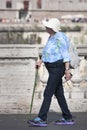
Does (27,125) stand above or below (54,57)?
below

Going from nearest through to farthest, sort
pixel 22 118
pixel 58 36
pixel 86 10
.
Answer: pixel 58 36 < pixel 22 118 < pixel 86 10

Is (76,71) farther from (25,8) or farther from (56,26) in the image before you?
(25,8)

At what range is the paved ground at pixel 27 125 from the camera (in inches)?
320

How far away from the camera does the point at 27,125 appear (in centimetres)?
829

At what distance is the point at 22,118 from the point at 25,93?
0.56 m

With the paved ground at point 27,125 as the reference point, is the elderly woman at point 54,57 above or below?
above

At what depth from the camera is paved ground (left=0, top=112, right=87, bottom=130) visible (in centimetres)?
814

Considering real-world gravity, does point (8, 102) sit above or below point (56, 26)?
below

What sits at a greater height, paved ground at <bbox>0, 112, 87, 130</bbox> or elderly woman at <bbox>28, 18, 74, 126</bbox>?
elderly woman at <bbox>28, 18, 74, 126</bbox>

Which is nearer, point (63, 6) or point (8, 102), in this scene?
point (8, 102)

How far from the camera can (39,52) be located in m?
9.31

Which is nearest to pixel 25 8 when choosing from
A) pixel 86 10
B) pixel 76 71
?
pixel 86 10

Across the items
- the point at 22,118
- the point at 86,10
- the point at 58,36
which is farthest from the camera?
the point at 86,10

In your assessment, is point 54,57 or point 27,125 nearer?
point 54,57
